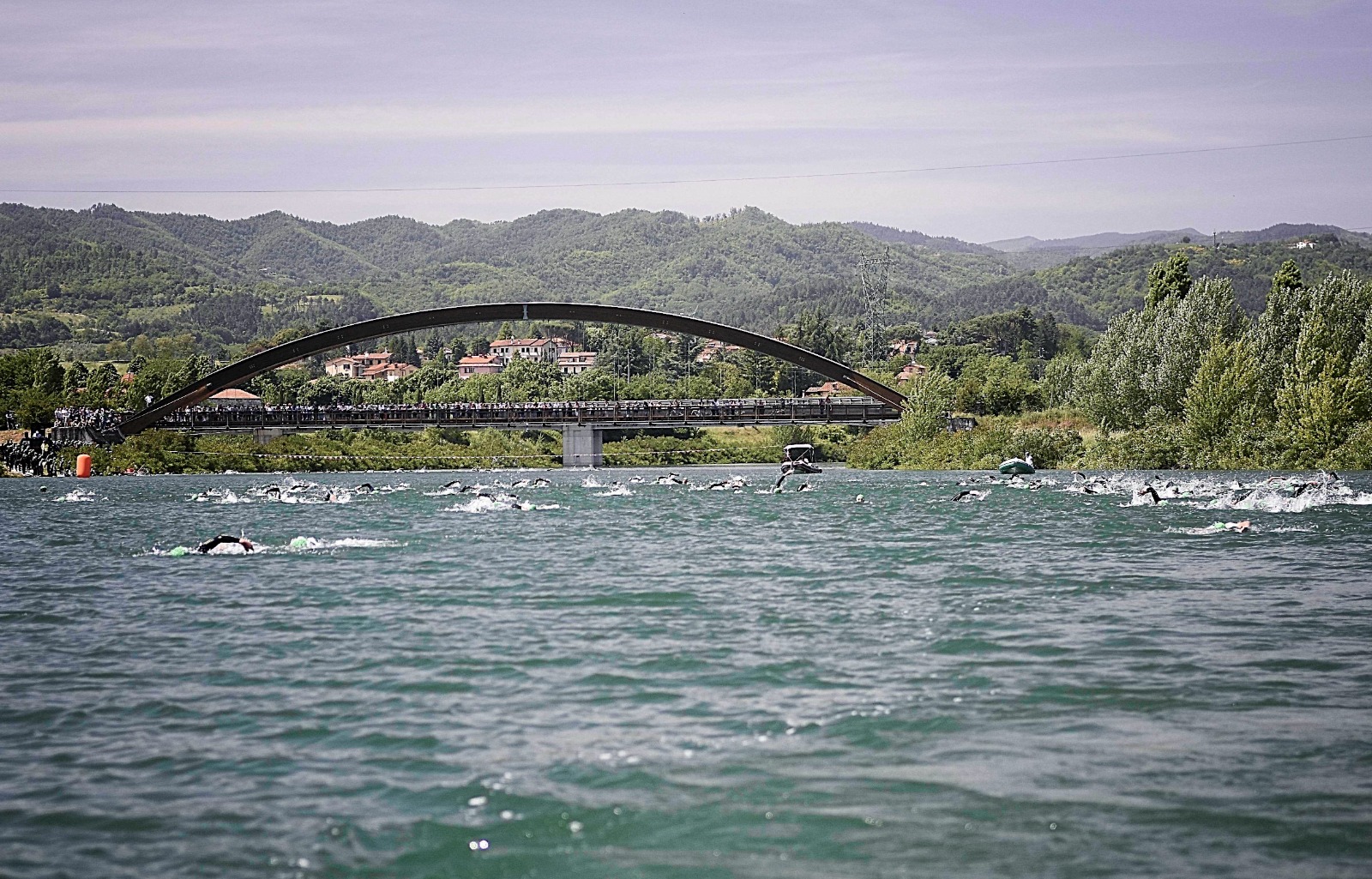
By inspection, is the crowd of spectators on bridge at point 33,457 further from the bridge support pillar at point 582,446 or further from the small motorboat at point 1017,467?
the small motorboat at point 1017,467

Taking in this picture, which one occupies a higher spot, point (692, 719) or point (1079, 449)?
point (692, 719)

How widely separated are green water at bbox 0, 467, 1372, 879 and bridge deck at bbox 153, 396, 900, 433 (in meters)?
82.1

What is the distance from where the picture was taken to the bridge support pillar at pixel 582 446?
112562mm

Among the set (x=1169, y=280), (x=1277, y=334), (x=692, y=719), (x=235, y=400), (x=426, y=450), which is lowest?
(x=426, y=450)

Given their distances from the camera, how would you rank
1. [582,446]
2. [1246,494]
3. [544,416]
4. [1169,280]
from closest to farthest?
[1246,494], [1169,280], [544,416], [582,446]

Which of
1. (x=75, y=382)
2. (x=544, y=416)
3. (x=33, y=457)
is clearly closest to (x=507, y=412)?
(x=544, y=416)

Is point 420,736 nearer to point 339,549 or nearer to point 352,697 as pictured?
point 352,697

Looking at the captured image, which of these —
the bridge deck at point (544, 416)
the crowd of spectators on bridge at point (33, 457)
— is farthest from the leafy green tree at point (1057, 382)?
the crowd of spectators on bridge at point (33, 457)

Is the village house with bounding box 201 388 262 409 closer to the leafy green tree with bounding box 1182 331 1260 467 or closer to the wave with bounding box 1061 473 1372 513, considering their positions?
the leafy green tree with bounding box 1182 331 1260 467

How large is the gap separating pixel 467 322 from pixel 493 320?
2.45m

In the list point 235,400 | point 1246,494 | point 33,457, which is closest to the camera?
point 1246,494

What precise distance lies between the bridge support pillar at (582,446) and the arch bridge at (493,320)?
0.08 metres

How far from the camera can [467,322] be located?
4535 inches

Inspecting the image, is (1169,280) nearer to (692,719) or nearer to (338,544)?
(338,544)
